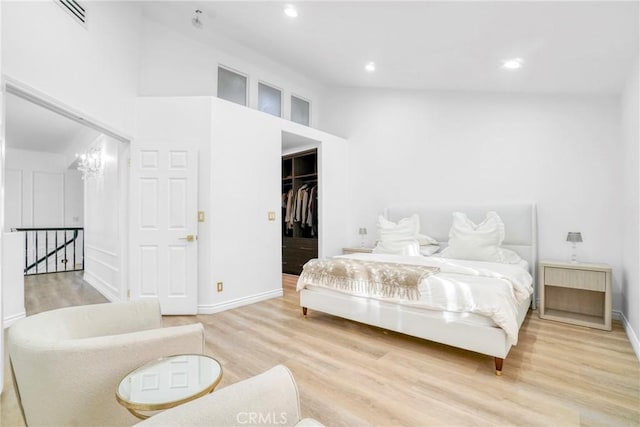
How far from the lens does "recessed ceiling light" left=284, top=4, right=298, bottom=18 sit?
313 cm

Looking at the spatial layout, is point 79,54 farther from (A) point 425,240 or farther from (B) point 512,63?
(A) point 425,240

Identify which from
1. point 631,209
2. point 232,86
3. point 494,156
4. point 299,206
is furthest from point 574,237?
point 232,86

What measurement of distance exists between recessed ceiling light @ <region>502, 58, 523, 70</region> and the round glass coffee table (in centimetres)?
362

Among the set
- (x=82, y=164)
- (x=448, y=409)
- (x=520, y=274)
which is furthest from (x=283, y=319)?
(x=82, y=164)

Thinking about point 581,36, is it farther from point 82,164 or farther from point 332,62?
point 82,164

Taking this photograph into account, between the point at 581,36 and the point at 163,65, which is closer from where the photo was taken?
the point at 581,36

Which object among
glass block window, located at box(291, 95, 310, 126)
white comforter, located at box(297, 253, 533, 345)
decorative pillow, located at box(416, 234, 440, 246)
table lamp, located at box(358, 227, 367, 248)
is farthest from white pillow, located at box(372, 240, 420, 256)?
glass block window, located at box(291, 95, 310, 126)

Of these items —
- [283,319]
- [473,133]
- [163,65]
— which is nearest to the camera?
[283,319]

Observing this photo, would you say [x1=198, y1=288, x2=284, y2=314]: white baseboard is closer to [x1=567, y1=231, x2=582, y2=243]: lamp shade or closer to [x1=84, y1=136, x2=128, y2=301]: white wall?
[x1=84, y1=136, x2=128, y2=301]: white wall

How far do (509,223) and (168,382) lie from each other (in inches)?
153

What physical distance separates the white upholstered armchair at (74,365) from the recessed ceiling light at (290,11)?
3.08 metres

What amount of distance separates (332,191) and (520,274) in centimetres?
292

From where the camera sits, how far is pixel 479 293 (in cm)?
233

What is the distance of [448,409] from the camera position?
180 centimetres
